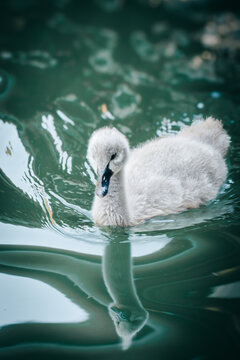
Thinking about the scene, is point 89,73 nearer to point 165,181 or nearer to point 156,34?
point 156,34

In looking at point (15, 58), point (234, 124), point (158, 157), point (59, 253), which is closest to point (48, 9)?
point (15, 58)

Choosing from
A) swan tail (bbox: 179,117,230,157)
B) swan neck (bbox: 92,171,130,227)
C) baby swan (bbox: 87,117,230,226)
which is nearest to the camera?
baby swan (bbox: 87,117,230,226)

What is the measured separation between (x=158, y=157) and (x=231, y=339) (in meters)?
2.11

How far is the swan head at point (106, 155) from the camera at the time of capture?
137 inches

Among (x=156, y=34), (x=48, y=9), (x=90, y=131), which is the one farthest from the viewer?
(x=48, y=9)

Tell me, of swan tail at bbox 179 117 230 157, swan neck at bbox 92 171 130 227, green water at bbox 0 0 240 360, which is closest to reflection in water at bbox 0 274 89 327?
green water at bbox 0 0 240 360

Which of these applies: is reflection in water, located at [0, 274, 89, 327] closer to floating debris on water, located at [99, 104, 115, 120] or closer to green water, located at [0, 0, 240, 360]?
green water, located at [0, 0, 240, 360]

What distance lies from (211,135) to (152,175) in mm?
1027

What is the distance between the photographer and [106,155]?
3.53 meters

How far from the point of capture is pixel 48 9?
8.64 m

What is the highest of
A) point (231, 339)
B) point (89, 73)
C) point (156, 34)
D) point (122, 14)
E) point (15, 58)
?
point (122, 14)

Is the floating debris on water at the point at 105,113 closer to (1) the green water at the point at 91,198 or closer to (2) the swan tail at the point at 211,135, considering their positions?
(1) the green water at the point at 91,198

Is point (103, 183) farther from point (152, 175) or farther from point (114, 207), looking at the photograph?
point (152, 175)

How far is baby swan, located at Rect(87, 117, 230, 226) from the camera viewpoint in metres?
3.64
